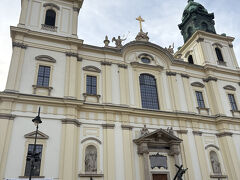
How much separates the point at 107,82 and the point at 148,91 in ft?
12.8

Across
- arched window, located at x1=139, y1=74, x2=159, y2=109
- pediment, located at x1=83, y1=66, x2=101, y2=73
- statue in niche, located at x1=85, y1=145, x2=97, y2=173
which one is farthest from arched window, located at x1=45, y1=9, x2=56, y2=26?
statue in niche, located at x1=85, y1=145, x2=97, y2=173

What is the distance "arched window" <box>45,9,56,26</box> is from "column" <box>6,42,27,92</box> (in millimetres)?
3590

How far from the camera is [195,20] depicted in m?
27.2

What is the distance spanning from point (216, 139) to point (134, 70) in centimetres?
924

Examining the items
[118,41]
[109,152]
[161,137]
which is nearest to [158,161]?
[161,137]

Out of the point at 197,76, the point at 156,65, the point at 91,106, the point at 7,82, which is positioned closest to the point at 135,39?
the point at 156,65

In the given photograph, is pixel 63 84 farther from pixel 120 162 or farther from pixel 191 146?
pixel 191 146

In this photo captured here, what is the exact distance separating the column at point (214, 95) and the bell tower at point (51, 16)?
13.4 metres

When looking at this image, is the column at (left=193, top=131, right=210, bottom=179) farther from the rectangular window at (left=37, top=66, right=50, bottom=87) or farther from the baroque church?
the rectangular window at (left=37, top=66, right=50, bottom=87)

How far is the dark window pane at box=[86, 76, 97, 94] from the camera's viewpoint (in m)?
17.6

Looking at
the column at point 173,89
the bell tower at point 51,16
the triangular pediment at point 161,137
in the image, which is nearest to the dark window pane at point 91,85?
the bell tower at point 51,16

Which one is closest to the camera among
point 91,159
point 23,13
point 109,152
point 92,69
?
point 91,159

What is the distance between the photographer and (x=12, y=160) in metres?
12.9

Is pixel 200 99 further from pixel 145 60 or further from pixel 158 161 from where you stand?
pixel 158 161
